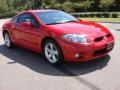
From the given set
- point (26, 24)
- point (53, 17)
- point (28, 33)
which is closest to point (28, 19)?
point (26, 24)

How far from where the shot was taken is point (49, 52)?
7207mm

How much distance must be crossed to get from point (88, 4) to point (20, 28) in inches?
1625

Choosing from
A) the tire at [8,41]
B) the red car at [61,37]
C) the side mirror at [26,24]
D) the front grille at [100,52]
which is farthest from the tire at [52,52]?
the tire at [8,41]

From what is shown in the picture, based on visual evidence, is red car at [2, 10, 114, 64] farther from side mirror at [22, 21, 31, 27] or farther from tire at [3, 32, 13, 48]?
tire at [3, 32, 13, 48]

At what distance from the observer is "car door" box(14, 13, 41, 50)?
7.55m

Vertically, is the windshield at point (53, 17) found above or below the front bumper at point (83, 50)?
above

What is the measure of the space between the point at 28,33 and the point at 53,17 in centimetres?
86

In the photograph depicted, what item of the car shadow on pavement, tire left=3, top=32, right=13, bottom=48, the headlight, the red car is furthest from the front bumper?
tire left=3, top=32, right=13, bottom=48

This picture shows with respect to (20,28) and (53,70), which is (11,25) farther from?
(53,70)

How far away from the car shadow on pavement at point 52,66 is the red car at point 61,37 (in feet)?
0.79

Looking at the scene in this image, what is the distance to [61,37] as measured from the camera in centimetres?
663

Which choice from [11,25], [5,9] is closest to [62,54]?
[11,25]

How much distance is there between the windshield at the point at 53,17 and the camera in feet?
25.1

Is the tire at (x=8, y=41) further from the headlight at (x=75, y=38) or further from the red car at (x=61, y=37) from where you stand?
the headlight at (x=75, y=38)
